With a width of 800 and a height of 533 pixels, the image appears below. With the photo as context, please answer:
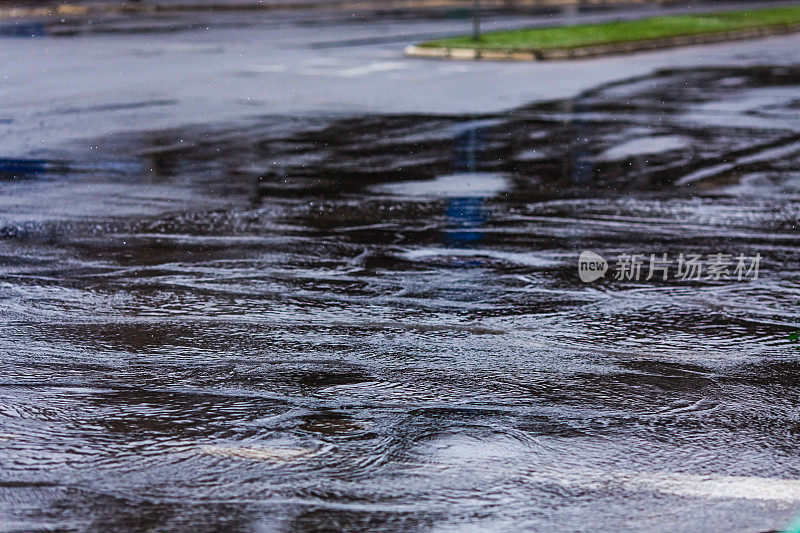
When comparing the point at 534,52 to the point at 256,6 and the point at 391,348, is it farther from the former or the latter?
the point at 391,348

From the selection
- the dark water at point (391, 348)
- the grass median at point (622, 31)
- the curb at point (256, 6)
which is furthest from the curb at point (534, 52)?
the curb at point (256, 6)

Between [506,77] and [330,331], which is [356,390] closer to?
[330,331]

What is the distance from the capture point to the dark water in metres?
4.70

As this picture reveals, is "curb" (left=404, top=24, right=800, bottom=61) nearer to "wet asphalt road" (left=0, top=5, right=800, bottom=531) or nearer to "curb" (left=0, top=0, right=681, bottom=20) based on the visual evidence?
"wet asphalt road" (left=0, top=5, right=800, bottom=531)

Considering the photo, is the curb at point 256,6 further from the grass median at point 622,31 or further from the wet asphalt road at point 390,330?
the wet asphalt road at point 390,330

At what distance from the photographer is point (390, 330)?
22.2 ft

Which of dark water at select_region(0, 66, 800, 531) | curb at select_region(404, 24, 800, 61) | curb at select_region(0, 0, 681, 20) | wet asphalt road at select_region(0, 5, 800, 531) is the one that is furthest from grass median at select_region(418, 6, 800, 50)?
dark water at select_region(0, 66, 800, 531)

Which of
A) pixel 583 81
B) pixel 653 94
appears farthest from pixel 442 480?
pixel 583 81

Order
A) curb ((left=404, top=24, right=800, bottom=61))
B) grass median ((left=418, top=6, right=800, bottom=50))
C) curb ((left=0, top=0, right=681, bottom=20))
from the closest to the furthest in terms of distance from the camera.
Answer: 1. curb ((left=404, top=24, right=800, bottom=61))
2. grass median ((left=418, top=6, right=800, bottom=50))
3. curb ((left=0, top=0, right=681, bottom=20))

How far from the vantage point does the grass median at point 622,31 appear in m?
25.9

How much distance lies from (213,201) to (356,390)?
198 inches

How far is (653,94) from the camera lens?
19016 millimetres

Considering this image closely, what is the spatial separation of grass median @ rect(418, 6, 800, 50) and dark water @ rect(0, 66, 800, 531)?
45.5 ft

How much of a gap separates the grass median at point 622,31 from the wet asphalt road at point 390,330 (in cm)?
1139
